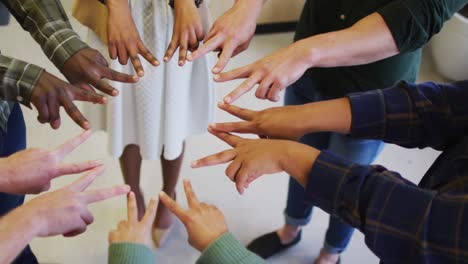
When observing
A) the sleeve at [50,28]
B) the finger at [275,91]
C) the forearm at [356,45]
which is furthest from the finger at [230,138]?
the sleeve at [50,28]

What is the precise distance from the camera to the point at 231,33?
92 centimetres

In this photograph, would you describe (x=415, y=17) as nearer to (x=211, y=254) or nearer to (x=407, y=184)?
(x=407, y=184)

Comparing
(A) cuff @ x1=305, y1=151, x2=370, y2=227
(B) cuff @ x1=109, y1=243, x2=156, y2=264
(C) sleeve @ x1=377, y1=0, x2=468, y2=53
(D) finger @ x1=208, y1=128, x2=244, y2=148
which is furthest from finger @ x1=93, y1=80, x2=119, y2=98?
(C) sleeve @ x1=377, y1=0, x2=468, y2=53

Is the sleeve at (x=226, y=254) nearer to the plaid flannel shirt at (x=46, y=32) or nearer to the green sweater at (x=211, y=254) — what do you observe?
the green sweater at (x=211, y=254)

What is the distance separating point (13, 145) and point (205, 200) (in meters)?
0.78

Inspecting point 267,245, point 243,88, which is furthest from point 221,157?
point 267,245

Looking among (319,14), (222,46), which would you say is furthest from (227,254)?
(319,14)

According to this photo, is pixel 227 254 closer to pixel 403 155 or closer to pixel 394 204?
pixel 394 204

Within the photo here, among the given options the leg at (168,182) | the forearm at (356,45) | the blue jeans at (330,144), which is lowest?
the leg at (168,182)

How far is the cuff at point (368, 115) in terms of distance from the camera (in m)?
0.75

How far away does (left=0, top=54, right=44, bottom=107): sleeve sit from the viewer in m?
0.78

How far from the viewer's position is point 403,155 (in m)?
1.80

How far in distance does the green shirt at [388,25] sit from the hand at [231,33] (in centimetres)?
15

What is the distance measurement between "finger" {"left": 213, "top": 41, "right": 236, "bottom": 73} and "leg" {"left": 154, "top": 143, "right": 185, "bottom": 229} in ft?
1.64
